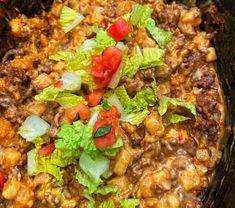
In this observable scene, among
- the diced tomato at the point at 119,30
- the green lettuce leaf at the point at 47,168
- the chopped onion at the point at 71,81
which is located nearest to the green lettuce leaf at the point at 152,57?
the diced tomato at the point at 119,30

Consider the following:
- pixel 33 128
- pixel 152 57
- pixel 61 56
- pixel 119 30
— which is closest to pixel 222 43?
pixel 152 57

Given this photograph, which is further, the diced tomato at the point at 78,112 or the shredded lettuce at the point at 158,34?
the shredded lettuce at the point at 158,34

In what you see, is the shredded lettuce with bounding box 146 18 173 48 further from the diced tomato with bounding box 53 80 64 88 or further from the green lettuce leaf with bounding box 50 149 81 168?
the green lettuce leaf with bounding box 50 149 81 168

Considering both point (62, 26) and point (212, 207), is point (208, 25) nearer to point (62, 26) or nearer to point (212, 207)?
point (62, 26)

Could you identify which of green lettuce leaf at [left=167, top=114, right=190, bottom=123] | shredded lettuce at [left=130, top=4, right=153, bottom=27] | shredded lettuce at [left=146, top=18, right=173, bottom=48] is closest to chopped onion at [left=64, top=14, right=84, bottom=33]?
shredded lettuce at [left=130, top=4, right=153, bottom=27]

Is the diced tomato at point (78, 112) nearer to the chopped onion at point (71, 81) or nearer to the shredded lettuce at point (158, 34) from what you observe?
the chopped onion at point (71, 81)

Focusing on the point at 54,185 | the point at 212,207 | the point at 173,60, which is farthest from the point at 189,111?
the point at 54,185
